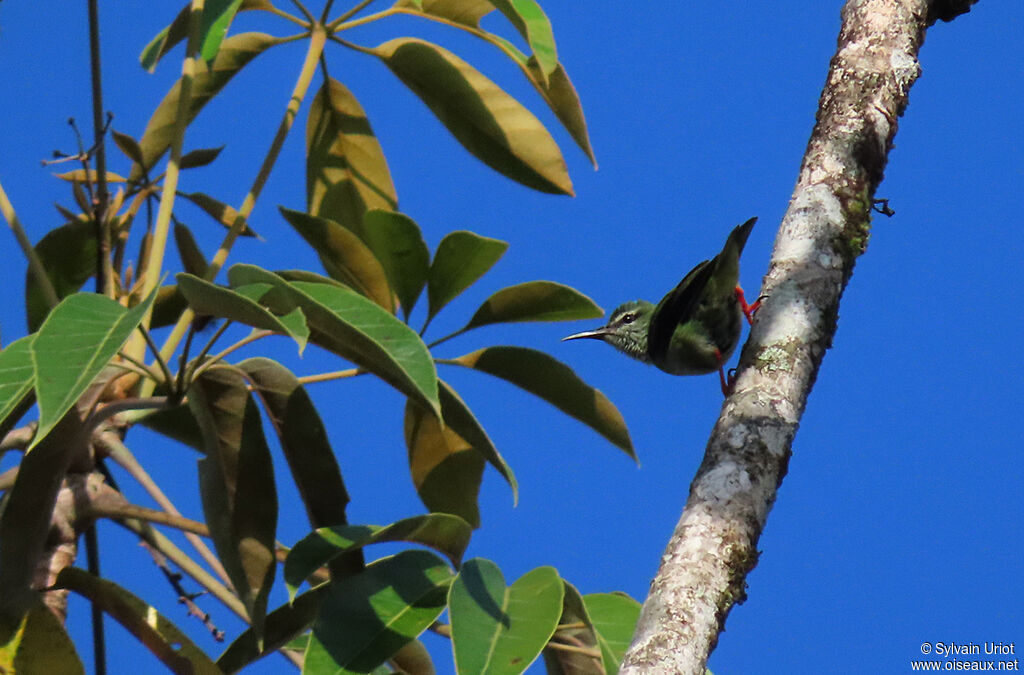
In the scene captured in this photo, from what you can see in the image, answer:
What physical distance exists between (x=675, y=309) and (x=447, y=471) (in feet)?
5.72

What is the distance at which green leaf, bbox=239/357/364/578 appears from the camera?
2.22 m

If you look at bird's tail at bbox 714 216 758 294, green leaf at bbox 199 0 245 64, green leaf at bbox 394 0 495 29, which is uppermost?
bird's tail at bbox 714 216 758 294

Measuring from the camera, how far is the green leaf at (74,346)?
146 cm

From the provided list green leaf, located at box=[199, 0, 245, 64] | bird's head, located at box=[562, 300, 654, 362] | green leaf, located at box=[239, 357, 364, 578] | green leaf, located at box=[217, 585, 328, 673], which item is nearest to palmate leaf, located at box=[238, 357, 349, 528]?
green leaf, located at box=[239, 357, 364, 578]

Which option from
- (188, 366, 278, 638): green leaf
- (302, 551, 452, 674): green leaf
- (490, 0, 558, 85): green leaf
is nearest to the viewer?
(302, 551, 452, 674): green leaf

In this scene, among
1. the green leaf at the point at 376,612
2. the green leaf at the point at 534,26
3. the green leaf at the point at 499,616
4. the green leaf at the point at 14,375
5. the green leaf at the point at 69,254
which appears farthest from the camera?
the green leaf at the point at 69,254

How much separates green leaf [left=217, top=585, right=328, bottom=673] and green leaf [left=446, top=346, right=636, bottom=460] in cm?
65

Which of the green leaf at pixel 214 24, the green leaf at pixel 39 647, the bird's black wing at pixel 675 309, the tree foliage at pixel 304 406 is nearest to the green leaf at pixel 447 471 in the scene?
the tree foliage at pixel 304 406

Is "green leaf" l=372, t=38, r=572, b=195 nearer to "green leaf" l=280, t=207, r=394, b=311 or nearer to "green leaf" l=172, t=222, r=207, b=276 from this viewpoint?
"green leaf" l=280, t=207, r=394, b=311

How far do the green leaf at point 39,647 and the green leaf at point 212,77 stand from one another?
1.39 meters

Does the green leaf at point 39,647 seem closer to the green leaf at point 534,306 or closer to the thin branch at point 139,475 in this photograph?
the thin branch at point 139,475

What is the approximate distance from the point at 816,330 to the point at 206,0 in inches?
61.8

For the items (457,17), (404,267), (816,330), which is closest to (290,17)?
(457,17)

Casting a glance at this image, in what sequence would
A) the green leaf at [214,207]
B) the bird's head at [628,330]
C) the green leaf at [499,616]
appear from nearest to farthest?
the green leaf at [499,616] < the green leaf at [214,207] < the bird's head at [628,330]
